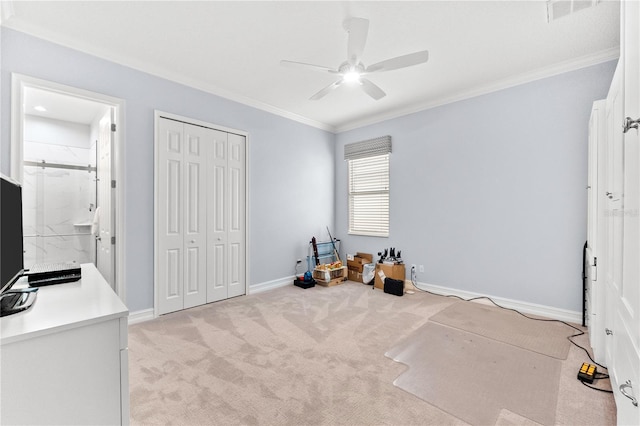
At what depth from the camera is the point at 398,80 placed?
11.6ft

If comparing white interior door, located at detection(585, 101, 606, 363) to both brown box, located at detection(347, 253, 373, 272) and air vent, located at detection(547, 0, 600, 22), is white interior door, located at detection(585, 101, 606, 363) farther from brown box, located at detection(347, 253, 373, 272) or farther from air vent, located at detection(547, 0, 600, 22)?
brown box, located at detection(347, 253, 373, 272)

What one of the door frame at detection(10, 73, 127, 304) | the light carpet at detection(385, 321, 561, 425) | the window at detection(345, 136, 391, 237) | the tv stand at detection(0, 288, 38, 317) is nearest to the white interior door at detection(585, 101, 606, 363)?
the light carpet at detection(385, 321, 561, 425)

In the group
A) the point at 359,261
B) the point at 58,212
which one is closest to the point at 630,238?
the point at 359,261

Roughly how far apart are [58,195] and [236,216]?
3069 millimetres

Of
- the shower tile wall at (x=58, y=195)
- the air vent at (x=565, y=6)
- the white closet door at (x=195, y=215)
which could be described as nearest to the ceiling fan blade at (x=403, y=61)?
the air vent at (x=565, y=6)

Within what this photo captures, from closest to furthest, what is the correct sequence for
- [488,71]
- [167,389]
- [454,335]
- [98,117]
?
1. [167,389]
2. [454,335]
3. [488,71]
4. [98,117]

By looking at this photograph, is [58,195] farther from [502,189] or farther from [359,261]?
[502,189]

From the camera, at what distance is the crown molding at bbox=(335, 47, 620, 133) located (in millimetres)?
2945

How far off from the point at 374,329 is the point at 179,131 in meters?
3.20

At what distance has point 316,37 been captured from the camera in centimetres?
267

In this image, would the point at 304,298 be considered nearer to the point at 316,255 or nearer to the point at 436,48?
the point at 316,255

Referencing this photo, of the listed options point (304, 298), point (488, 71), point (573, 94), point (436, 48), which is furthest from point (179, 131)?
point (573, 94)

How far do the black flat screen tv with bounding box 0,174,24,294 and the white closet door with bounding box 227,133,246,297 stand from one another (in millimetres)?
2502

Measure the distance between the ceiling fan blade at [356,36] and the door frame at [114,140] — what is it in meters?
2.45
